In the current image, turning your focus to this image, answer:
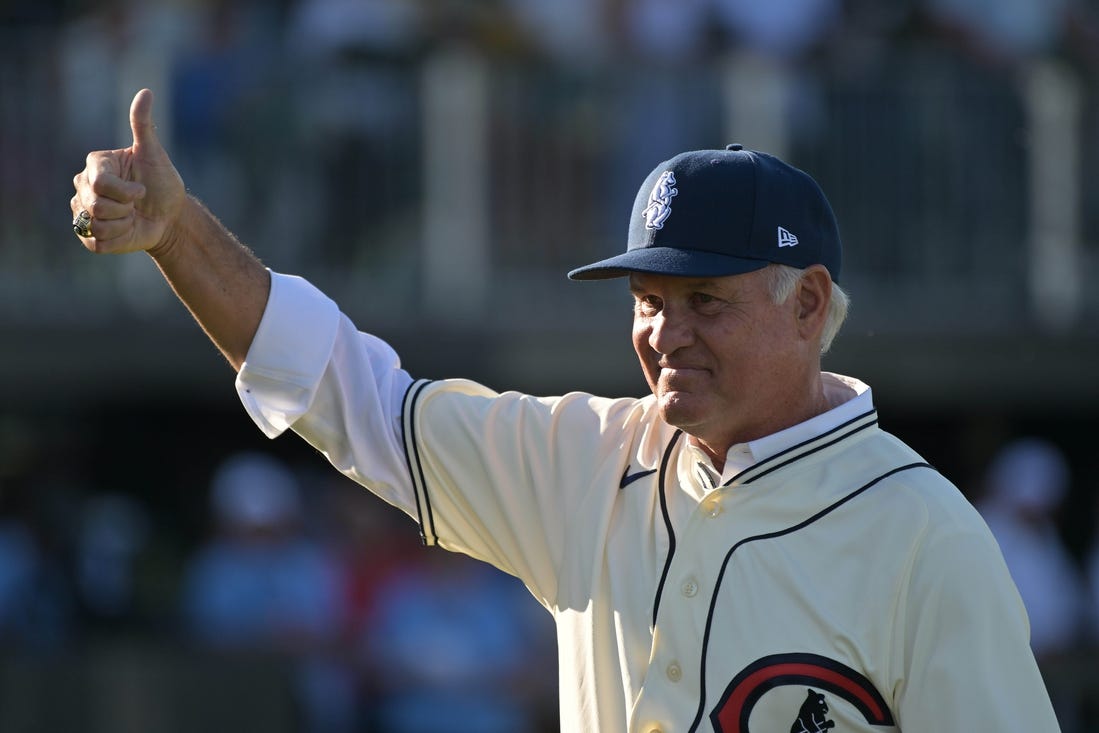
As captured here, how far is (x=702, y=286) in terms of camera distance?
2.89 metres

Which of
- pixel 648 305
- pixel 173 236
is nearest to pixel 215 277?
pixel 173 236

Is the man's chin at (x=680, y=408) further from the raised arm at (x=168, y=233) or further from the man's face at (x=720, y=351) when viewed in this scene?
the raised arm at (x=168, y=233)

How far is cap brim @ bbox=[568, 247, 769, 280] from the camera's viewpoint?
2830 mm

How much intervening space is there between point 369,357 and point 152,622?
247 inches

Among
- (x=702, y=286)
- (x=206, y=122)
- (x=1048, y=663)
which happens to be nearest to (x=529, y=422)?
(x=702, y=286)

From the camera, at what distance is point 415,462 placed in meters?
3.15

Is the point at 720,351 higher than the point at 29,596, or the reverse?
the point at 720,351

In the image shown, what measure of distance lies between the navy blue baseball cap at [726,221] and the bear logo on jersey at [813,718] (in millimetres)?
707

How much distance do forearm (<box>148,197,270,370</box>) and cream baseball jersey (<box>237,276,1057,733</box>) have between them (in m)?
0.05

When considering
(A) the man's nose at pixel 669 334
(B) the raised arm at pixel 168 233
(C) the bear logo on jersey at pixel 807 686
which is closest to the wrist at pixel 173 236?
(B) the raised arm at pixel 168 233

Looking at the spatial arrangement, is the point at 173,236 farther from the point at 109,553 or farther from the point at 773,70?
the point at 109,553

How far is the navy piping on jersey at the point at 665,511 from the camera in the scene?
2900mm

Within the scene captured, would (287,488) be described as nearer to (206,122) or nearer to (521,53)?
(206,122)

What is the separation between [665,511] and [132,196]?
1.05 meters
